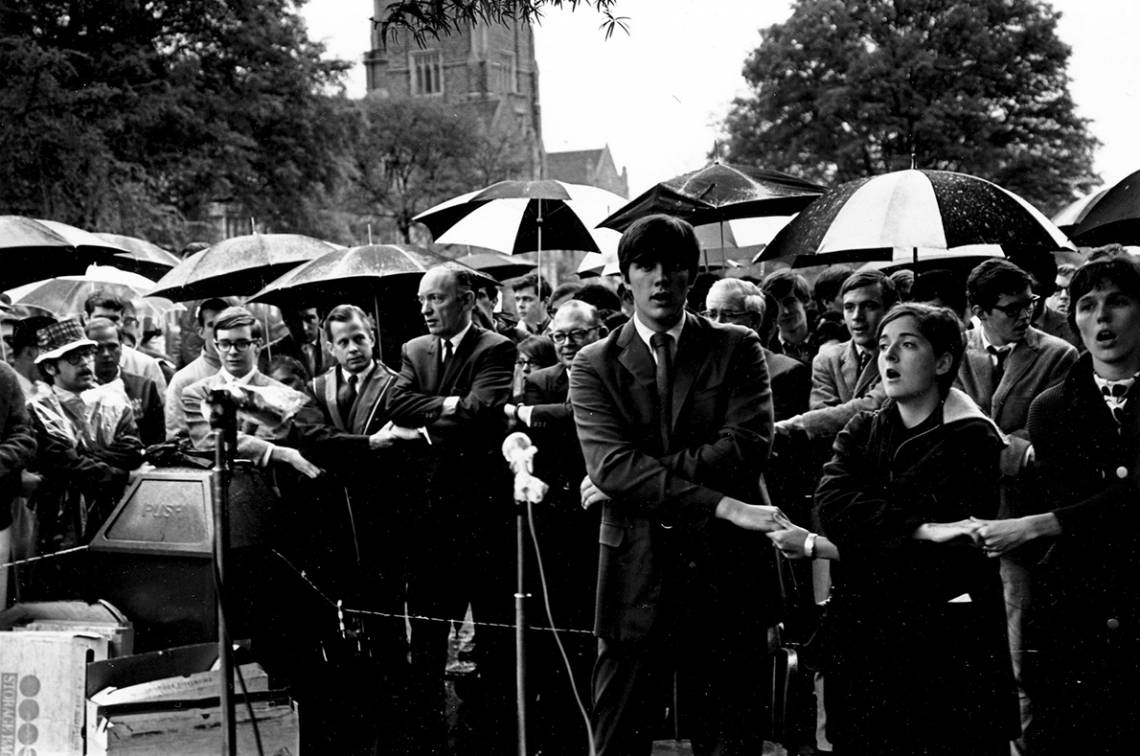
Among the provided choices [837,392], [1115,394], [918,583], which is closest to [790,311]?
[837,392]

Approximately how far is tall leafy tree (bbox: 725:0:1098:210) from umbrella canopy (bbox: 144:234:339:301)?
33.2m

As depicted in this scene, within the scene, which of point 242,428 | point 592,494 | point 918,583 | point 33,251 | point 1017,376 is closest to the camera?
point 918,583

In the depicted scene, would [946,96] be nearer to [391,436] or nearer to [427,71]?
[391,436]

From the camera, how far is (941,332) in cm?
426

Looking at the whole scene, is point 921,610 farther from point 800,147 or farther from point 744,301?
point 800,147

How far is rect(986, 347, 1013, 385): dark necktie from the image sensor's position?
5.47 m

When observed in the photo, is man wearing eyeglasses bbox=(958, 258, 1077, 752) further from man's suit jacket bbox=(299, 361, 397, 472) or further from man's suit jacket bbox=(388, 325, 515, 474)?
man's suit jacket bbox=(299, 361, 397, 472)

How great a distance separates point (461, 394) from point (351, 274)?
1465 mm

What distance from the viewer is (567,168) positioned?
125 metres

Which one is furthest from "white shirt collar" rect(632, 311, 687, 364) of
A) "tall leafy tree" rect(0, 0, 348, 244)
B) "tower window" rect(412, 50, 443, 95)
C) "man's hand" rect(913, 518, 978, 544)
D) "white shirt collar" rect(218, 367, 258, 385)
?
"tower window" rect(412, 50, 443, 95)

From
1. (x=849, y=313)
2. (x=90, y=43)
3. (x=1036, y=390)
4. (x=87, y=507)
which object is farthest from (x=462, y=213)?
(x=90, y=43)

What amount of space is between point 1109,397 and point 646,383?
155 centimetres

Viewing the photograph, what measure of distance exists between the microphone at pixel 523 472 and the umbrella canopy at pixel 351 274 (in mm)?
3172

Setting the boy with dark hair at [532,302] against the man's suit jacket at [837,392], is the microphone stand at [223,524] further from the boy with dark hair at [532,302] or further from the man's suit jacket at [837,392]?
the boy with dark hair at [532,302]
